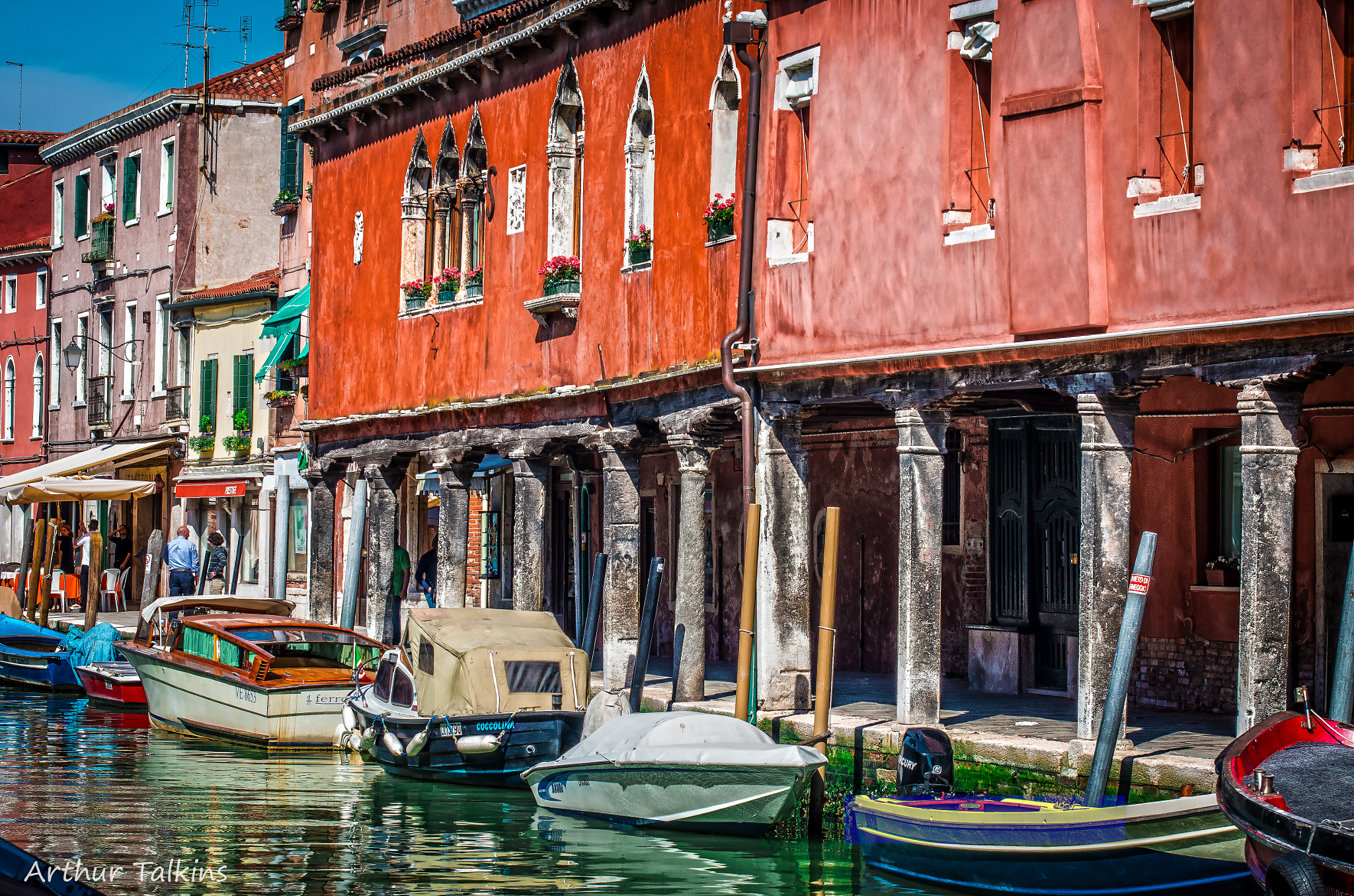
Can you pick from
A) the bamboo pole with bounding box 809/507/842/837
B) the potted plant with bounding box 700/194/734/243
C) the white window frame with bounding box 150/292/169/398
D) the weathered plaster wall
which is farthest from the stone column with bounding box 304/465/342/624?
the bamboo pole with bounding box 809/507/842/837

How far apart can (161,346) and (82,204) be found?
627 cm

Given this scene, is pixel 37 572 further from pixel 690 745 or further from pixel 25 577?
pixel 690 745

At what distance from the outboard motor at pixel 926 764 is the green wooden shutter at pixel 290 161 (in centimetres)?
2261

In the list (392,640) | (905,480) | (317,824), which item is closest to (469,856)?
(317,824)

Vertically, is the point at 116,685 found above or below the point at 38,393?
below

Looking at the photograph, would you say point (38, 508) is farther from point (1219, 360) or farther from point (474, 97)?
point (1219, 360)

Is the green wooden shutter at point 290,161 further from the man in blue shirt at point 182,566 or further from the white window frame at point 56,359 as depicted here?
the white window frame at point 56,359

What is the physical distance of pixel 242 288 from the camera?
33844mm

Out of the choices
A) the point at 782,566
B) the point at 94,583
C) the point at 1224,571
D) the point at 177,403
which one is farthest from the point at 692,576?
the point at 177,403

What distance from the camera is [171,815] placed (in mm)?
14406

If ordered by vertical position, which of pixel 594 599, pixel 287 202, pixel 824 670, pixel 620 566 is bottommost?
pixel 824 670

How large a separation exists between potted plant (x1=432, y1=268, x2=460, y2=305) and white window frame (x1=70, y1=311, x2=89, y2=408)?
68.6ft

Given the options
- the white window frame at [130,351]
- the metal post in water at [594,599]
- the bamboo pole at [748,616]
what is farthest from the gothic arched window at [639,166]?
the white window frame at [130,351]

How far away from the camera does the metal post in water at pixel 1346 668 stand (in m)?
10.6
